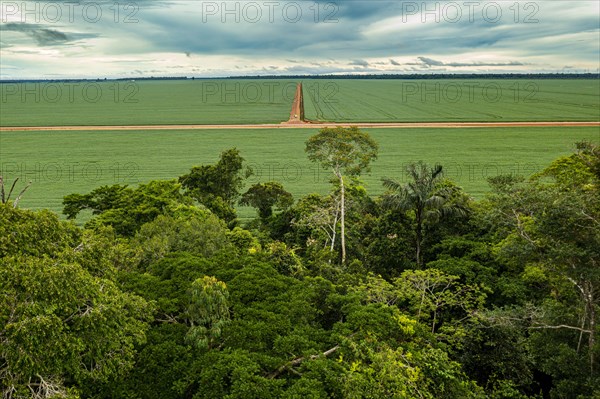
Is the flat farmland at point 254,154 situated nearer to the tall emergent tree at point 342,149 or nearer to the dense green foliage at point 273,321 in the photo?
the tall emergent tree at point 342,149

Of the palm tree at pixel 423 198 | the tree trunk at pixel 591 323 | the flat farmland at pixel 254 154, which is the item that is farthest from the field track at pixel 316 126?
the tree trunk at pixel 591 323

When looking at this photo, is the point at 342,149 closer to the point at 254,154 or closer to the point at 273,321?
the point at 273,321

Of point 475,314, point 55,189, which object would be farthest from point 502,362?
point 55,189

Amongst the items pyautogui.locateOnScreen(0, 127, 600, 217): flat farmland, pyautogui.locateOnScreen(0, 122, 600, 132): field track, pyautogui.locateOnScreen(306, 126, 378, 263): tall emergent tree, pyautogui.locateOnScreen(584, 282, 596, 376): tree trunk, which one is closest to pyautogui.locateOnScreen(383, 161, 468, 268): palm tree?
pyautogui.locateOnScreen(306, 126, 378, 263): tall emergent tree

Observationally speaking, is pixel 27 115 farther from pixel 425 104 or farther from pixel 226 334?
pixel 226 334

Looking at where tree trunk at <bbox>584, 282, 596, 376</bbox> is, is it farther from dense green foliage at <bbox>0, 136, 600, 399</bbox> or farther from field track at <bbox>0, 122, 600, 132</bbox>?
field track at <bbox>0, 122, 600, 132</bbox>

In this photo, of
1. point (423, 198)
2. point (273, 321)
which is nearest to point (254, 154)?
point (423, 198)
